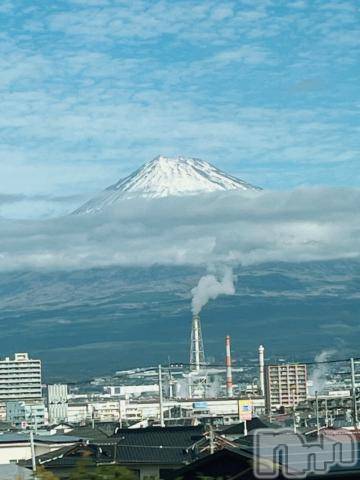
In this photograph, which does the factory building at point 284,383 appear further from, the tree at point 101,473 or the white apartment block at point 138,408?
the tree at point 101,473

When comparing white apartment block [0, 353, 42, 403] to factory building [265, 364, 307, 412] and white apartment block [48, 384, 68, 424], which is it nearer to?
white apartment block [48, 384, 68, 424]

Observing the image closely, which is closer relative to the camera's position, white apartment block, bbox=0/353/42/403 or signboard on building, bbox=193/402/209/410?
signboard on building, bbox=193/402/209/410

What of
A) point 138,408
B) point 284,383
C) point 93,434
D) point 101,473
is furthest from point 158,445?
point 284,383

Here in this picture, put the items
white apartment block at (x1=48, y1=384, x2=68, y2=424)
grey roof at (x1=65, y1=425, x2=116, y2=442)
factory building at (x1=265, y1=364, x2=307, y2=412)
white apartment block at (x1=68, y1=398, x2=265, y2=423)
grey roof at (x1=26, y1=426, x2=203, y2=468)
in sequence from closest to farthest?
grey roof at (x1=26, y1=426, x2=203, y2=468)
grey roof at (x1=65, y1=425, x2=116, y2=442)
white apartment block at (x1=68, y1=398, x2=265, y2=423)
white apartment block at (x1=48, y1=384, x2=68, y2=424)
factory building at (x1=265, y1=364, x2=307, y2=412)

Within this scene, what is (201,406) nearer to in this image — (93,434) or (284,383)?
(284,383)

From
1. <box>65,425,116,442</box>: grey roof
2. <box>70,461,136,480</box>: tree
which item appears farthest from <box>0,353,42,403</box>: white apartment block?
<box>70,461,136,480</box>: tree

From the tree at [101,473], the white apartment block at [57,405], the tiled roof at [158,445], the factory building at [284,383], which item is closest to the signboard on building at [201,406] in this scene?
the white apartment block at [57,405]

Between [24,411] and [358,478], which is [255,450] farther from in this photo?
[24,411]
